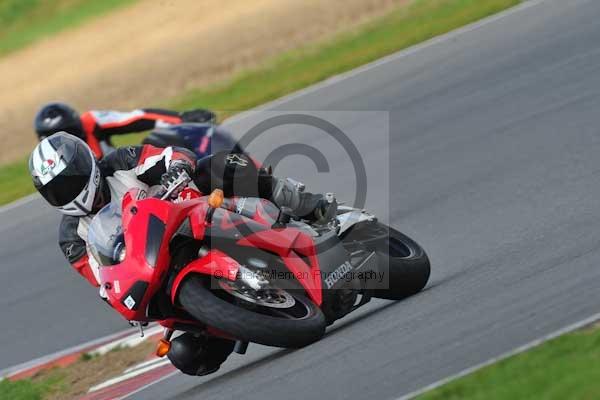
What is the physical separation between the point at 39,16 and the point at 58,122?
694 inches

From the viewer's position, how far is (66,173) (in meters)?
5.83

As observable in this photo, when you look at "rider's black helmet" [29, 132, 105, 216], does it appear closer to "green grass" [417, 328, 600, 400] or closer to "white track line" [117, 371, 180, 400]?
"white track line" [117, 371, 180, 400]

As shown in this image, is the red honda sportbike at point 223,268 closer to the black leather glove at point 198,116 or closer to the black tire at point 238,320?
the black tire at point 238,320

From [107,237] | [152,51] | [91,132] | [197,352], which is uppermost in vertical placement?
[107,237]

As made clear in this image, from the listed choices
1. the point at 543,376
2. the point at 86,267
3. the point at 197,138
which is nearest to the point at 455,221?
the point at 197,138

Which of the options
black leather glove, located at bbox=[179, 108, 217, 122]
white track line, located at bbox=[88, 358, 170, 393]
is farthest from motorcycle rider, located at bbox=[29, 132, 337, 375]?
black leather glove, located at bbox=[179, 108, 217, 122]

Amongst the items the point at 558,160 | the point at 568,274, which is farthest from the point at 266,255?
the point at 558,160

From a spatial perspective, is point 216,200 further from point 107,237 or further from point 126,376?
point 126,376

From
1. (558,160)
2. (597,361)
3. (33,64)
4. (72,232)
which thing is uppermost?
(597,361)

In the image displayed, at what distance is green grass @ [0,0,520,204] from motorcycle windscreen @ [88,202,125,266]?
7053 mm

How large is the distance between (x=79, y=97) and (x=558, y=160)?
37.3ft

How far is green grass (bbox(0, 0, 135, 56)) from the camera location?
24.2 m

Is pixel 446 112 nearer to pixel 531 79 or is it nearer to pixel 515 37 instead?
pixel 531 79

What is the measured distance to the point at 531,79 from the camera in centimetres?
1064
